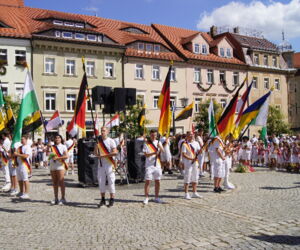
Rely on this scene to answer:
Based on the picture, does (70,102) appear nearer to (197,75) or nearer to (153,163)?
(197,75)

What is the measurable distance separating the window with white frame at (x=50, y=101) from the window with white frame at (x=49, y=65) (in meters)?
A: 1.95

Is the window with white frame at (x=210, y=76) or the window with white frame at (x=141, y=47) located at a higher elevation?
the window with white frame at (x=141, y=47)

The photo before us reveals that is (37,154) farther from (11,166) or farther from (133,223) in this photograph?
(133,223)

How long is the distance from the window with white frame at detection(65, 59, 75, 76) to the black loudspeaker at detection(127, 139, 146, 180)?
20.3m

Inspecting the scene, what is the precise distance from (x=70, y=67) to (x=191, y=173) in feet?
80.1

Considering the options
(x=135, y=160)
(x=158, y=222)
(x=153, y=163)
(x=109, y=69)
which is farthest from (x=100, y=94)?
(x=109, y=69)

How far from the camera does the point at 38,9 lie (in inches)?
1432

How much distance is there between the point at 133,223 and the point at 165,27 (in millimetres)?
38497

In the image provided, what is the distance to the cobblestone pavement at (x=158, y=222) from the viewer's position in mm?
6168

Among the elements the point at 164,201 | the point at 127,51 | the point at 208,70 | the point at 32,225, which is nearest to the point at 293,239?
the point at 164,201

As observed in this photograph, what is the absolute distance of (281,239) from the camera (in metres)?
6.26

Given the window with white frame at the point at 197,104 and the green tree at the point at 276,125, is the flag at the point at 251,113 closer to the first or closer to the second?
the window with white frame at the point at 197,104

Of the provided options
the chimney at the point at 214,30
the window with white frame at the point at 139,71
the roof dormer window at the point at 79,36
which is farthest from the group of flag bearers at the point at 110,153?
the chimney at the point at 214,30

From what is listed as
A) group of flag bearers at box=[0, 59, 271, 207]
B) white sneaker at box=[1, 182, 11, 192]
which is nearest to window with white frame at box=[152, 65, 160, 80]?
group of flag bearers at box=[0, 59, 271, 207]
